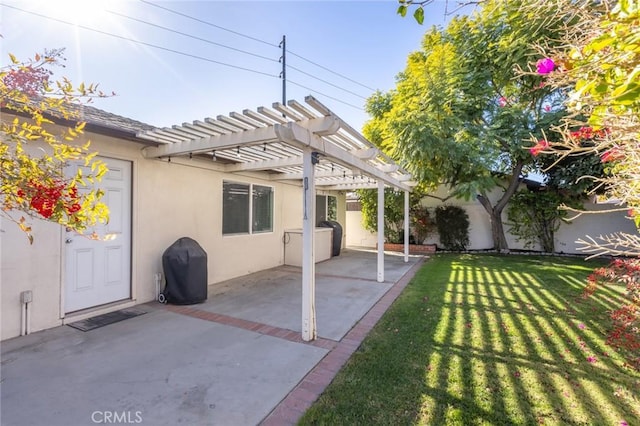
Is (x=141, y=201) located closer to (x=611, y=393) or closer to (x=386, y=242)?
(x=611, y=393)

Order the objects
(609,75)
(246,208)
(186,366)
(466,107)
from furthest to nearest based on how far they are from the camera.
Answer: (466,107) → (246,208) → (186,366) → (609,75)

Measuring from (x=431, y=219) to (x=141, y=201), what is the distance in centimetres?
1318

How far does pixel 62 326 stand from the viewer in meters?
4.96

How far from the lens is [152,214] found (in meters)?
6.47

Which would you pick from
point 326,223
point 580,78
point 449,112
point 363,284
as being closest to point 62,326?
point 363,284

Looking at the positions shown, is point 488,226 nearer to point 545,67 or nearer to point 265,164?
point 265,164

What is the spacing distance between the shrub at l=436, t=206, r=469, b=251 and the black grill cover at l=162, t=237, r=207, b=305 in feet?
40.4

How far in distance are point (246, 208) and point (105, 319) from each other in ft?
16.0

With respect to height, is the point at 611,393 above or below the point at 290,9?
below

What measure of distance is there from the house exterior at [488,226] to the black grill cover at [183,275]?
1001 centimetres

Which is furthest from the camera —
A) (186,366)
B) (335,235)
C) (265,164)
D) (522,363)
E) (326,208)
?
(326,208)

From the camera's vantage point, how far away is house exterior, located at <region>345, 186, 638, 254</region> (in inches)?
516

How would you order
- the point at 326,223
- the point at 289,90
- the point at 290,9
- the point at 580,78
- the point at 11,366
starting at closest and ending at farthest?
1. the point at 580,78
2. the point at 11,366
3. the point at 290,9
4. the point at 326,223
5. the point at 289,90

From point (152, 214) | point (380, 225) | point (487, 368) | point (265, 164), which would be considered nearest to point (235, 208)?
point (265, 164)
